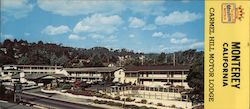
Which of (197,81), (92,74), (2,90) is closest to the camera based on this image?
(197,81)

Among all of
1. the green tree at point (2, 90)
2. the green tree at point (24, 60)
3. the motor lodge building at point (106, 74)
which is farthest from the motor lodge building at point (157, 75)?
the green tree at point (2, 90)

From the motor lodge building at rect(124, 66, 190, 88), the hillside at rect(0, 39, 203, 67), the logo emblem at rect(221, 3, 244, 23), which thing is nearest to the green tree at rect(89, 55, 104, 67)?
the hillside at rect(0, 39, 203, 67)

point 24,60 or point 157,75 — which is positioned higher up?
point 24,60

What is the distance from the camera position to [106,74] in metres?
11.4

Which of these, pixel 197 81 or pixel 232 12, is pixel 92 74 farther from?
pixel 232 12

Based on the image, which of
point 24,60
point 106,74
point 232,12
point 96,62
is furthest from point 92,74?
point 232,12

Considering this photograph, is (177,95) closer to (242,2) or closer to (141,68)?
(141,68)

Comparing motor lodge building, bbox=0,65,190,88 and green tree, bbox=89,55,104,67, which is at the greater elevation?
green tree, bbox=89,55,104,67

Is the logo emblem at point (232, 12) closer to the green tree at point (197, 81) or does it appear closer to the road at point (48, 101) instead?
the green tree at point (197, 81)

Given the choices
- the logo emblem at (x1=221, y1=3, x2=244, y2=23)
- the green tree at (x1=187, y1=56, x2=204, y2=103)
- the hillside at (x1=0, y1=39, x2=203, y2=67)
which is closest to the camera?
the logo emblem at (x1=221, y1=3, x2=244, y2=23)

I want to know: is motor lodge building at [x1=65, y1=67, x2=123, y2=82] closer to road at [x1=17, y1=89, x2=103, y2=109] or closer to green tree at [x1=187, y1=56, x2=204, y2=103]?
road at [x1=17, y1=89, x2=103, y2=109]

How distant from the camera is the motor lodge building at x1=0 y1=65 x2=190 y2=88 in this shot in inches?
396

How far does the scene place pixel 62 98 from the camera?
11.1m

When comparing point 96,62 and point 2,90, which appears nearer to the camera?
point 2,90
